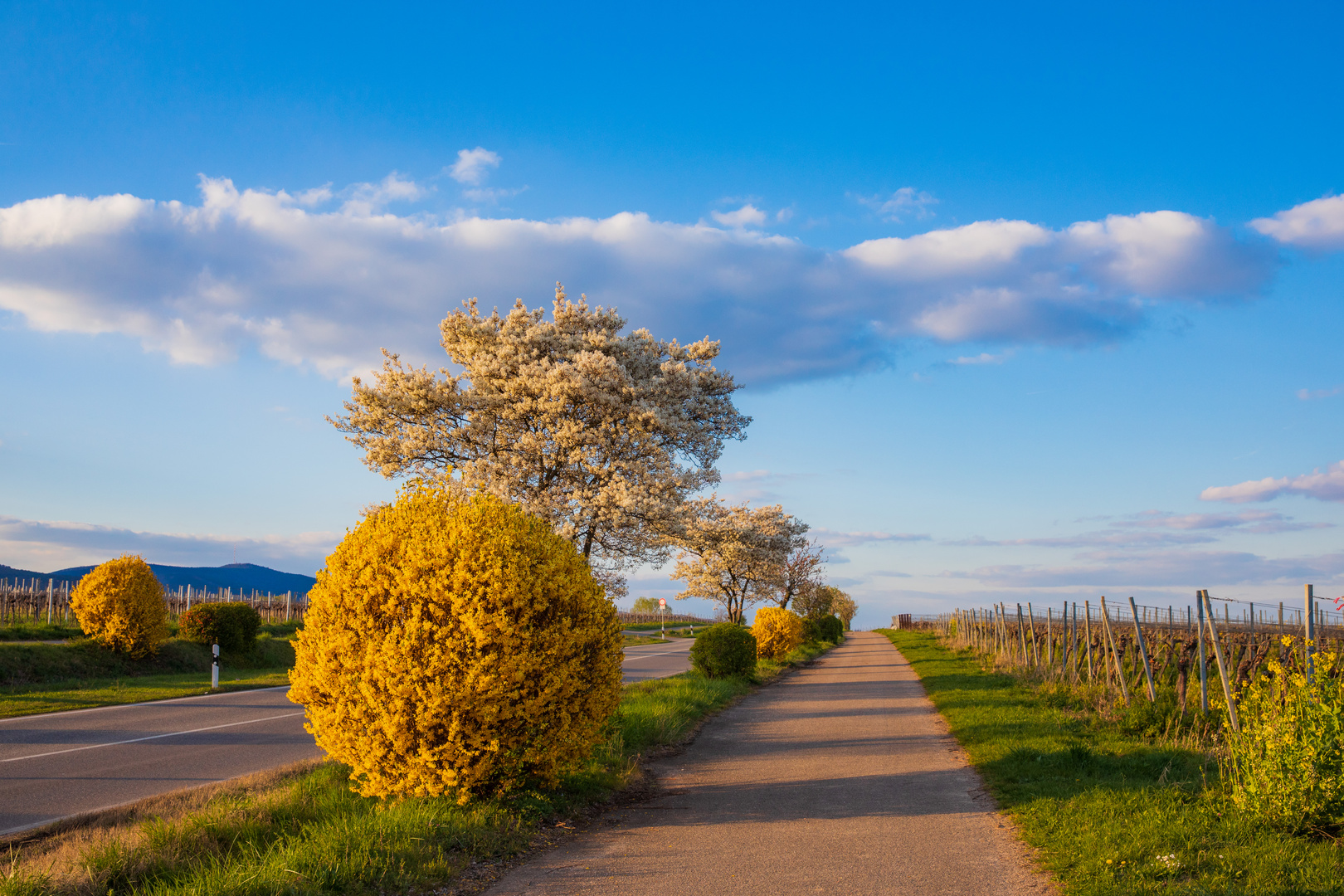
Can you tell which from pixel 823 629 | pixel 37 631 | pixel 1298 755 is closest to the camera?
pixel 1298 755

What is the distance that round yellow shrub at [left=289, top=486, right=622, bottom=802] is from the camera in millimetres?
6934

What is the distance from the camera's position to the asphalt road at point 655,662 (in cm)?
2411

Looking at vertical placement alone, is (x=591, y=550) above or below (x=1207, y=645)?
above

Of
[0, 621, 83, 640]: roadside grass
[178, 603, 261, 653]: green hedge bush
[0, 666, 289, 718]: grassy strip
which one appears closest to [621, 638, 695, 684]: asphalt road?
[0, 666, 289, 718]: grassy strip

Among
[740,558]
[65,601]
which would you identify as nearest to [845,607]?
[740,558]

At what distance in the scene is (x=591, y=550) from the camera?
1905 centimetres

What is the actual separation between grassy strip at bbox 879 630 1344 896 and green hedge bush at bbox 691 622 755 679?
8.21 meters

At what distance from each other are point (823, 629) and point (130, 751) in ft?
123

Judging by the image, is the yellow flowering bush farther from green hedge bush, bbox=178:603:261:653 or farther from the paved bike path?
green hedge bush, bbox=178:603:261:653

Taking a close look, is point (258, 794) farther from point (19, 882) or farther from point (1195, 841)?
point (1195, 841)

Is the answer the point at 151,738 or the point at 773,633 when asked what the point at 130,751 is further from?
the point at 773,633

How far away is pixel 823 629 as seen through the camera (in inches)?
1793

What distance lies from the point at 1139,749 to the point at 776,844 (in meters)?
5.91

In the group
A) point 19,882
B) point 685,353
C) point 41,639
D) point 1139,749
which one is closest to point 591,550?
point 685,353
